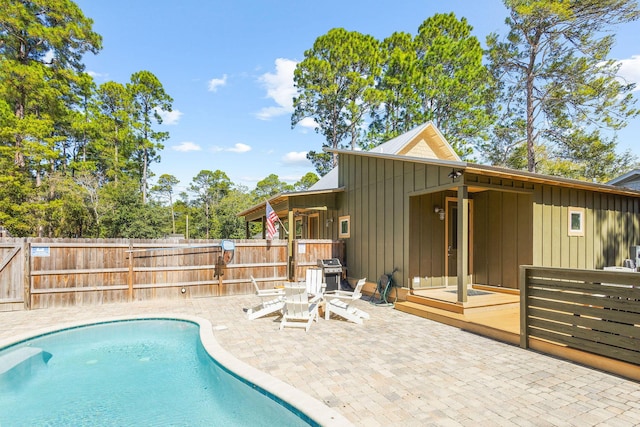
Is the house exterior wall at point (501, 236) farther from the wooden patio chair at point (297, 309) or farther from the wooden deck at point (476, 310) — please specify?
the wooden patio chair at point (297, 309)

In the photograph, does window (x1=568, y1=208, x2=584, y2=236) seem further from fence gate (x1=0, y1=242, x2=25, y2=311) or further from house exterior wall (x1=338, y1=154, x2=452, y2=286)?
fence gate (x1=0, y1=242, x2=25, y2=311)

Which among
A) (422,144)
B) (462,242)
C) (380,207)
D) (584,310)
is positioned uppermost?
(422,144)

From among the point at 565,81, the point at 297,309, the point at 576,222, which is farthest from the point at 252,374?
the point at 565,81

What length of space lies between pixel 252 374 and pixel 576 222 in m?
7.85

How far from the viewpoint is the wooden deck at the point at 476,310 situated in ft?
16.8

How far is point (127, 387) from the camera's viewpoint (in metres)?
3.99

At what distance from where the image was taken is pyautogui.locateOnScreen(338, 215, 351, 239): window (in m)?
9.84

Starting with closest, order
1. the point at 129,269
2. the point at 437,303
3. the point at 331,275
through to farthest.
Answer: the point at 437,303, the point at 129,269, the point at 331,275

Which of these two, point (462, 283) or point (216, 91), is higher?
point (216, 91)

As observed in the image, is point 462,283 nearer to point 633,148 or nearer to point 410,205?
point 410,205

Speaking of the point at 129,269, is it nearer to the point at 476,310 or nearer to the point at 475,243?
the point at 476,310

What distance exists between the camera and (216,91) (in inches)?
731

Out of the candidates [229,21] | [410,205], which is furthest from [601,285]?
[229,21]

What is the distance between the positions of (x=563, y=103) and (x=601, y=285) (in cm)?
1615
